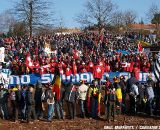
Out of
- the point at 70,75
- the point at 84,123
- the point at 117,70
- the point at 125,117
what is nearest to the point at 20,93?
the point at 84,123

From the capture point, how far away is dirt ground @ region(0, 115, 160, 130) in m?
18.9

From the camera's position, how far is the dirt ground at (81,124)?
18891mm

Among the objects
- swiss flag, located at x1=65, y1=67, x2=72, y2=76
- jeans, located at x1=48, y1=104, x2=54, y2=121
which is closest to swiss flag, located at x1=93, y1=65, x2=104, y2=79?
swiss flag, located at x1=65, y1=67, x2=72, y2=76

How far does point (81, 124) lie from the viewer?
19562 mm

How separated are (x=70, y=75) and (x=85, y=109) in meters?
7.37

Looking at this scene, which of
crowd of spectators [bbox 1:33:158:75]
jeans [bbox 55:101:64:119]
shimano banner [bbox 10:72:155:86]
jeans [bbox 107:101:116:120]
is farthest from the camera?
crowd of spectators [bbox 1:33:158:75]

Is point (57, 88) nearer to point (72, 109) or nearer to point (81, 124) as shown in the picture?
point (72, 109)

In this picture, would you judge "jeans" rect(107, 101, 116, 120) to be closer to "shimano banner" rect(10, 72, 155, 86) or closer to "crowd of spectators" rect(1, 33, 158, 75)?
"shimano banner" rect(10, 72, 155, 86)

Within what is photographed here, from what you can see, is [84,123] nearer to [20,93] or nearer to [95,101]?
[95,101]

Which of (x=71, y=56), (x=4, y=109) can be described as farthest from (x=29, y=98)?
(x=71, y=56)

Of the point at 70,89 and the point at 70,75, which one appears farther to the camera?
the point at 70,75

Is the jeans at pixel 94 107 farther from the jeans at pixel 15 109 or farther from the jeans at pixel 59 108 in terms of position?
the jeans at pixel 15 109

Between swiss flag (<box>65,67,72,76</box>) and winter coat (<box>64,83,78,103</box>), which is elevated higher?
swiss flag (<box>65,67,72,76</box>)

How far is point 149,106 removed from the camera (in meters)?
21.6
